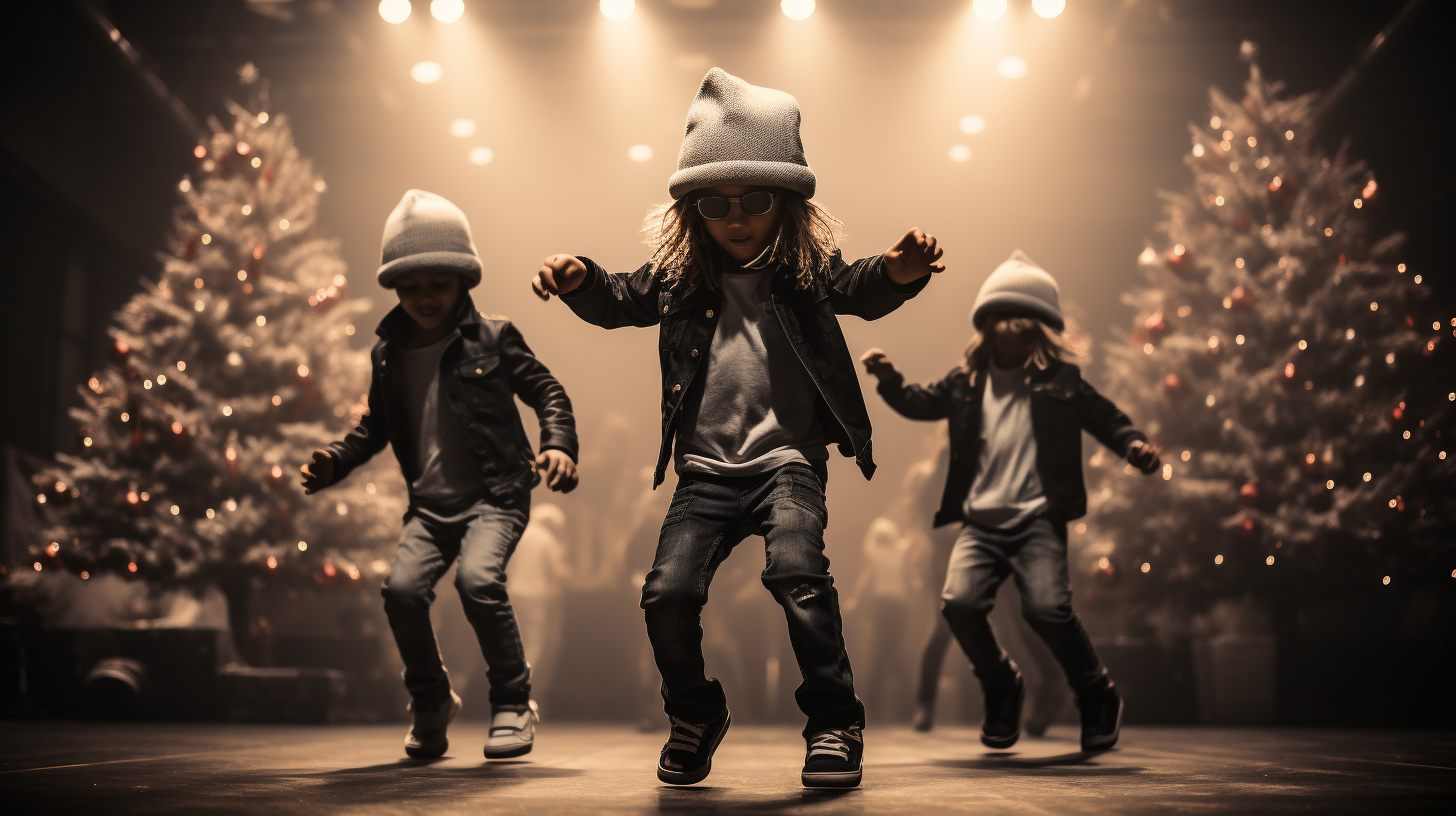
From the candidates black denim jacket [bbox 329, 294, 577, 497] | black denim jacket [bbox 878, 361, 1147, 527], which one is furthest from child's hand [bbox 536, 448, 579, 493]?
black denim jacket [bbox 878, 361, 1147, 527]

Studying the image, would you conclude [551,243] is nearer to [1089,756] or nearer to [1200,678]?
[1200,678]

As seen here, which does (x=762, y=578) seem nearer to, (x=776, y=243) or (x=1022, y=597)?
(x=776, y=243)

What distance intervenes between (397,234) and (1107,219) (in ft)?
26.5

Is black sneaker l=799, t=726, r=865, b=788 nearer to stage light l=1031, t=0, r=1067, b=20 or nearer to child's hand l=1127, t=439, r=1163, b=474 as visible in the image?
child's hand l=1127, t=439, r=1163, b=474

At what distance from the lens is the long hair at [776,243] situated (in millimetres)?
2689

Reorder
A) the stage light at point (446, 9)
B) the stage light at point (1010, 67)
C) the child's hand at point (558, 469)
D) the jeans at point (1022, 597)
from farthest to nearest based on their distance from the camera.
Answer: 1. the stage light at point (1010, 67)
2. the stage light at point (446, 9)
3. the jeans at point (1022, 597)
4. the child's hand at point (558, 469)

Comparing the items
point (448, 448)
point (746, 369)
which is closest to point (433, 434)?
point (448, 448)

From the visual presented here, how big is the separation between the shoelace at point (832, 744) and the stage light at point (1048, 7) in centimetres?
704

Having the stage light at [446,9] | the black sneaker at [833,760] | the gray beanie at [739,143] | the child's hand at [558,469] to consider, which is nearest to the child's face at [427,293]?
the child's hand at [558,469]

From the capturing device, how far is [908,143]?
30.3 feet

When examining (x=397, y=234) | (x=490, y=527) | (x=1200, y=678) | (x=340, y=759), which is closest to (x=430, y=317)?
(x=397, y=234)

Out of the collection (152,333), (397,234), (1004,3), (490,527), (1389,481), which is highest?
(1004,3)

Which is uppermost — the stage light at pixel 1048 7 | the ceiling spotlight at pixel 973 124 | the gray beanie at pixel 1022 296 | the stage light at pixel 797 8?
the stage light at pixel 797 8

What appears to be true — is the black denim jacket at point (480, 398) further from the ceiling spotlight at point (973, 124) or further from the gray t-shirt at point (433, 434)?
the ceiling spotlight at point (973, 124)
